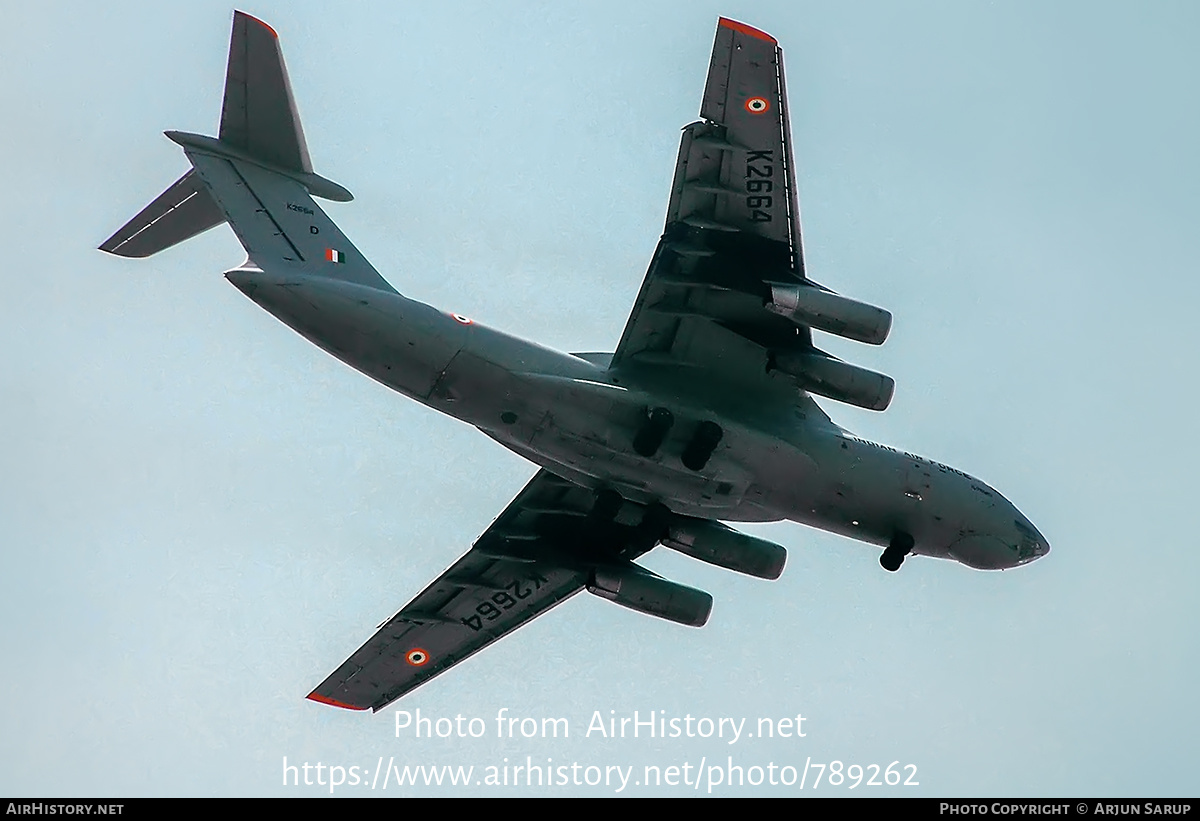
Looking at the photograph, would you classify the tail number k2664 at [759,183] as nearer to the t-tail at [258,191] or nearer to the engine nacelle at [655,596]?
the t-tail at [258,191]

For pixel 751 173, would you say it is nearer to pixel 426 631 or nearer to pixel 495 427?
pixel 495 427

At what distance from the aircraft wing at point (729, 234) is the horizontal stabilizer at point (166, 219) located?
453 centimetres

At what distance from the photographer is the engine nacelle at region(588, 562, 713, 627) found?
62.9 ft

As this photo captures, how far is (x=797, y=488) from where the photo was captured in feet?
58.4

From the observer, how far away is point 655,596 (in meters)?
19.2

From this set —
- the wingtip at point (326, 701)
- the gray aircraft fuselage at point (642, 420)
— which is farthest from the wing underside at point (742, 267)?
the wingtip at point (326, 701)

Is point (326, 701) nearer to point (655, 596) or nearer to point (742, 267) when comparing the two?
point (655, 596)

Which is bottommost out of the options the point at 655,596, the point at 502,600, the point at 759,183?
the point at 502,600

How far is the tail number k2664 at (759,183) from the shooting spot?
1583cm

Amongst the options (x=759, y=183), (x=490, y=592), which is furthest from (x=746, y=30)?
(x=490, y=592)

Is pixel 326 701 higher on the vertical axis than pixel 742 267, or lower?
lower

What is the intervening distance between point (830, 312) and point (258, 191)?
5817mm

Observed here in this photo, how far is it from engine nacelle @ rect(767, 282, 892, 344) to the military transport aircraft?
0.06 ft
